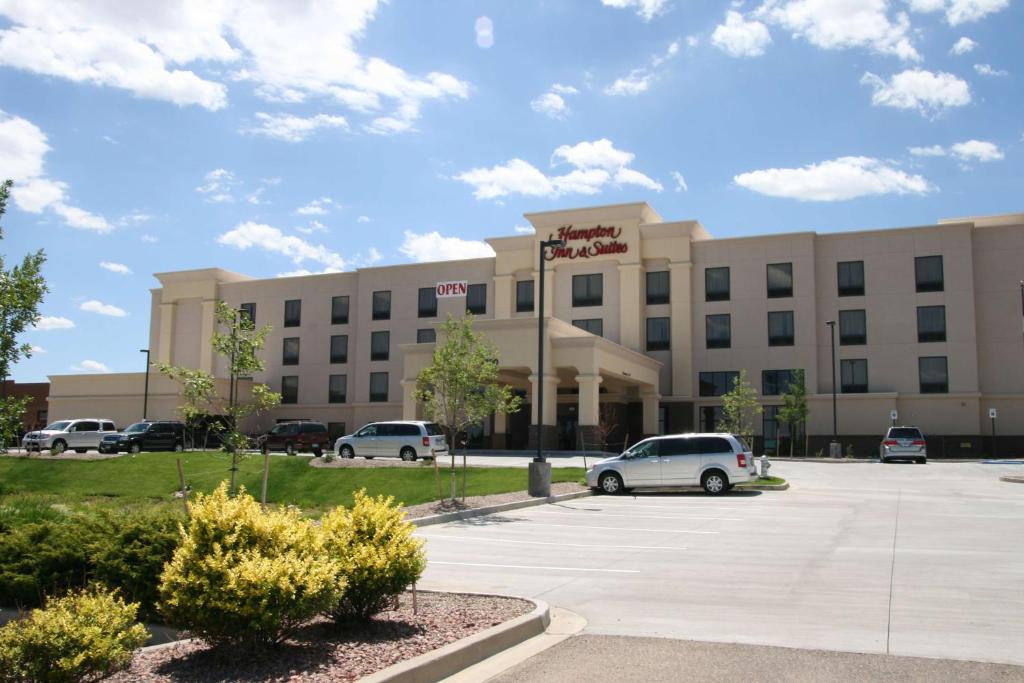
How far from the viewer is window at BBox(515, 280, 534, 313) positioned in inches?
2243

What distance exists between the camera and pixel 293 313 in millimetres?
65000

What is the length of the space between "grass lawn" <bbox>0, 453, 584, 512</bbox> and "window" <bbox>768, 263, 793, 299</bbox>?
86.8 ft

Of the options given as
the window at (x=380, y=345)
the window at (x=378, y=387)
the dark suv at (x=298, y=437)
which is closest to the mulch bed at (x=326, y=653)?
the dark suv at (x=298, y=437)

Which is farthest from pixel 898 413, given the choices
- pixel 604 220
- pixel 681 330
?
pixel 604 220

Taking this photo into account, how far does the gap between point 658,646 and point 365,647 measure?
2569 mm

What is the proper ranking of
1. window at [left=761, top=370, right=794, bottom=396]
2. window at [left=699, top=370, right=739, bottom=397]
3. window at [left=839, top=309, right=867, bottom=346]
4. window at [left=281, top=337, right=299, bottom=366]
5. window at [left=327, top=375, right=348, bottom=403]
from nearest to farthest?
window at [left=839, top=309, right=867, bottom=346]
window at [left=761, top=370, right=794, bottom=396]
window at [left=699, top=370, right=739, bottom=397]
window at [left=327, top=375, right=348, bottom=403]
window at [left=281, top=337, right=299, bottom=366]

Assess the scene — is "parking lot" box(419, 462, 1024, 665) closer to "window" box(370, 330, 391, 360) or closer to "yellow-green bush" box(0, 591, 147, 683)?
"yellow-green bush" box(0, 591, 147, 683)

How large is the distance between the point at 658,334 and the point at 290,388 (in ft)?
92.0

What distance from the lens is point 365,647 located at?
6852 mm

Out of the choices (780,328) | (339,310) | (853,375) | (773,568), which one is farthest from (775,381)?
(773,568)

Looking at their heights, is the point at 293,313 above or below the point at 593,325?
above

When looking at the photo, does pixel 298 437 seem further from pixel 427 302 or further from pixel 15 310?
pixel 15 310

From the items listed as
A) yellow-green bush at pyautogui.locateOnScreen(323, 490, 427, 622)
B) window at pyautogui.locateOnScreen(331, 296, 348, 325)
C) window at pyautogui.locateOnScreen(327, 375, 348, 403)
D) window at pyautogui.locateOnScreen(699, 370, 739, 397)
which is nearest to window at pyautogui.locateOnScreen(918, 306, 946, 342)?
window at pyautogui.locateOnScreen(699, 370, 739, 397)

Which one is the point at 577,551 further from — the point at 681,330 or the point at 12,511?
the point at 681,330
